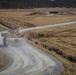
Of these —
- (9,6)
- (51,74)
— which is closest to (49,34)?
(51,74)

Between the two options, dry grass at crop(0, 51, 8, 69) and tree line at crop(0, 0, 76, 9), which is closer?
dry grass at crop(0, 51, 8, 69)

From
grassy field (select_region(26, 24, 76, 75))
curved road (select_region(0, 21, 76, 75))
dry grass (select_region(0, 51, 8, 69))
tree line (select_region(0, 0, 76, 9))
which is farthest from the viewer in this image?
tree line (select_region(0, 0, 76, 9))

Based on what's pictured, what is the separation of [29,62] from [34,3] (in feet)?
389

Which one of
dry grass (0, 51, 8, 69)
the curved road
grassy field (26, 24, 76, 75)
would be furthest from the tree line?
dry grass (0, 51, 8, 69)

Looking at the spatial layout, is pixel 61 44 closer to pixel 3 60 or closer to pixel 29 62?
pixel 29 62

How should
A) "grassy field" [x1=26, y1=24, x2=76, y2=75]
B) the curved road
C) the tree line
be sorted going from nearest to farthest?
the curved road < "grassy field" [x1=26, y1=24, x2=76, y2=75] < the tree line

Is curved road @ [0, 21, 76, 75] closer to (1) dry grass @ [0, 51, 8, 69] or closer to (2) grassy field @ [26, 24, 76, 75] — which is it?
(1) dry grass @ [0, 51, 8, 69]

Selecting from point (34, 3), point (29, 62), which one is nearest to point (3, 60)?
point (29, 62)

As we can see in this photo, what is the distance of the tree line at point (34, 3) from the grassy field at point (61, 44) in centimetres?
6955

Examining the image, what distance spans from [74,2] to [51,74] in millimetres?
130081

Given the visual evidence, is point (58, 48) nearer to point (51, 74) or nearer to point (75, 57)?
point (75, 57)

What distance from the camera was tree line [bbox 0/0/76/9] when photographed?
144 meters

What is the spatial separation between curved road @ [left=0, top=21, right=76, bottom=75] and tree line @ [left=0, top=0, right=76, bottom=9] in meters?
97.7

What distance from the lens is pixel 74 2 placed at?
160 meters
